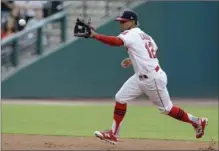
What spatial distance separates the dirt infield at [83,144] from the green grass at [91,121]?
634mm

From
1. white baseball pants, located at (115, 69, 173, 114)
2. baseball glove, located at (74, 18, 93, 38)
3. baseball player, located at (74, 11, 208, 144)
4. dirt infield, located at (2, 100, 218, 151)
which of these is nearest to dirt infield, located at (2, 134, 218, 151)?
dirt infield, located at (2, 100, 218, 151)

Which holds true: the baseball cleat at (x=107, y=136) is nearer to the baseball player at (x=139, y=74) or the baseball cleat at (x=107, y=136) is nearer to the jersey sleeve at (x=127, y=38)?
the baseball player at (x=139, y=74)

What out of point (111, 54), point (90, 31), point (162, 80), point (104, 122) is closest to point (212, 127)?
point (104, 122)

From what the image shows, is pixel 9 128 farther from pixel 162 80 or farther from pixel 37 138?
pixel 162 80

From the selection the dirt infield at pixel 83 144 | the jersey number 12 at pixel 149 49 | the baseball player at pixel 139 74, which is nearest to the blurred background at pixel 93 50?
the dirt infield at pixel 83 144

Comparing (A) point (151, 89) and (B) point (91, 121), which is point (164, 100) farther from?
(B) point (91, 121)

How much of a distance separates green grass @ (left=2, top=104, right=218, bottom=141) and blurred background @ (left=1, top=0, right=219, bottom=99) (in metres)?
2.42

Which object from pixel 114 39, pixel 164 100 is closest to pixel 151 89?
pixel 164 100

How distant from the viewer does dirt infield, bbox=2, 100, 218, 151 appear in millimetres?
8211

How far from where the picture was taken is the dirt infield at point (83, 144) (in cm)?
821

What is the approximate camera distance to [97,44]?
57.1 feet

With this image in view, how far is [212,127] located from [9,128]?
3723mm

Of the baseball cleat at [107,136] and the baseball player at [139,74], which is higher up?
the baseball player at [139,74]

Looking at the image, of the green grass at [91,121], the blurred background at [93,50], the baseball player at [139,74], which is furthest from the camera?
the blurred background at [93,50]
